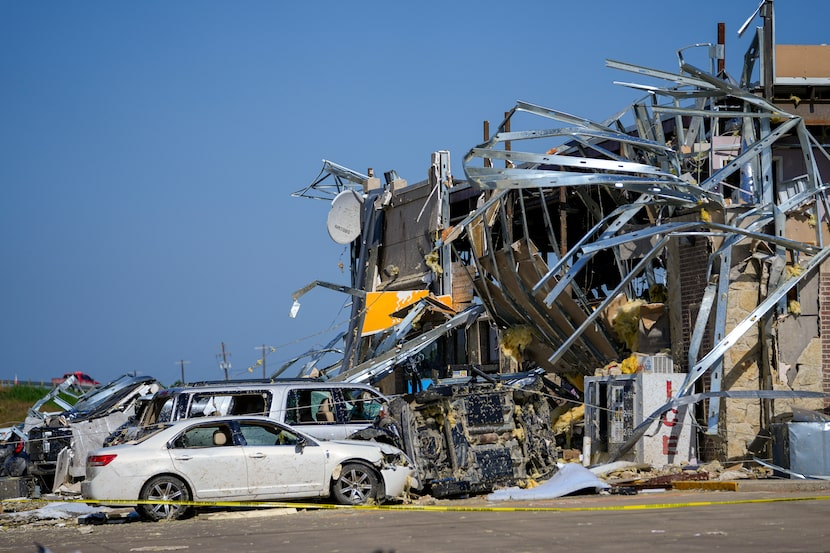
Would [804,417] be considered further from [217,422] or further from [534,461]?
[217,422]

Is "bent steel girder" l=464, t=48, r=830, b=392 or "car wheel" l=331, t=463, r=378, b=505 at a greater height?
"bent steel girder" l=464, t=48, r=830, b=392

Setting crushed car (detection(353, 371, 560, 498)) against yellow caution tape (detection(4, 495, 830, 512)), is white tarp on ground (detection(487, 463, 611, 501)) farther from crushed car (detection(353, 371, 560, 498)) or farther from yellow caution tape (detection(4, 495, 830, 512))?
yellow caution tape (detection(4, 495, 830, 512))

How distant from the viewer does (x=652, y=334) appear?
1922 centimetres

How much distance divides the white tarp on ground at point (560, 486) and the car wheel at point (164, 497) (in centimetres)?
412

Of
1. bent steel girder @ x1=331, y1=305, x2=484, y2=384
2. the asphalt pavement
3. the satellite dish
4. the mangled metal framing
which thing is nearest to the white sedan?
the asphalt pavement

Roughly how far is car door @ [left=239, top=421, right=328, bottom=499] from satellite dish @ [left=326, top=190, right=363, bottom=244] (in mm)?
17389

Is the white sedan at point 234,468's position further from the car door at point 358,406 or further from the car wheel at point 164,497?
the car door at point 358,406

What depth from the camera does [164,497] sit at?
13.9m

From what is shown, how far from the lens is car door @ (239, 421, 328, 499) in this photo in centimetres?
1423

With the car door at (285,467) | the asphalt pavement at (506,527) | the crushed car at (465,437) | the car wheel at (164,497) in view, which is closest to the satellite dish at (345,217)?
the crushed car at (465,437)

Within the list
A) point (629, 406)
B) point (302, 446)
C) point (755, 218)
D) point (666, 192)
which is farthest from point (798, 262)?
point (302, 446)

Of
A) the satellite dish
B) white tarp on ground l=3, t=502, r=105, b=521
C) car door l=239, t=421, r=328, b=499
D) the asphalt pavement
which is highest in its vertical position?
the satellite dish

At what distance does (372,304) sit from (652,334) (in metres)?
10.9

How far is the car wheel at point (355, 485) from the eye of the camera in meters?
14.5
